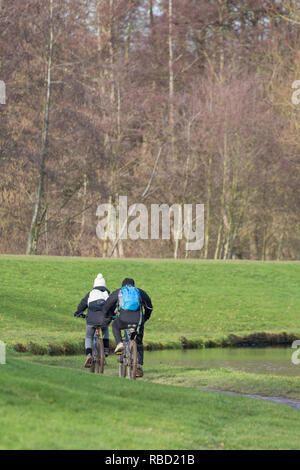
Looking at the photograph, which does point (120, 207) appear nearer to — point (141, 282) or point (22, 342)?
point (141, 282)

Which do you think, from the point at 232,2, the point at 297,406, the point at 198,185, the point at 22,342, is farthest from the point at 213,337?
the point at 232,2

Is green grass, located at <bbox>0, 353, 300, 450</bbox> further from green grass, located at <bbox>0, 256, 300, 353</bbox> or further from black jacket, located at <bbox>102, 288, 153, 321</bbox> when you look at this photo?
green grass, located at <bbox>0, 256, 300, 353</bbox>

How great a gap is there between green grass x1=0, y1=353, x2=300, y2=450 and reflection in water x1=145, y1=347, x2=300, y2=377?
28.4 ft

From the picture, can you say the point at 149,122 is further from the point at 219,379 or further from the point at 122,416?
the point at 122,416

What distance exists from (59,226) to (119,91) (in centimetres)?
808

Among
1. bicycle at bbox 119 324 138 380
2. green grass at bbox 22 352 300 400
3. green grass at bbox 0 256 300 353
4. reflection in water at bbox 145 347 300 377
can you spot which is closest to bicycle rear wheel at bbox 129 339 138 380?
bicycle at bbox 119 324 138 380

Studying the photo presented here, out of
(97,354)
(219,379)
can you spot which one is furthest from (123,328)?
(219,379)

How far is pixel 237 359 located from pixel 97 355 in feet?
28.7

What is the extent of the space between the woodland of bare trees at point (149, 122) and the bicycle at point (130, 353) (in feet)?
80.0

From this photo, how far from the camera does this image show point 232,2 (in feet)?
200

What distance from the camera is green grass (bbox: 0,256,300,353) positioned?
96.3 ft

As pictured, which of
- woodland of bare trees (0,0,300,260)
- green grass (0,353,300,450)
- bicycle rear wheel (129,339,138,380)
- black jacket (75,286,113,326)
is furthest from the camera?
woodland of bare trees (0,0,300,260)

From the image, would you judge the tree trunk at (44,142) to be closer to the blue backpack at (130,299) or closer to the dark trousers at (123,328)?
the dark trousers at (123,328)

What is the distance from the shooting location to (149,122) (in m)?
52.4
